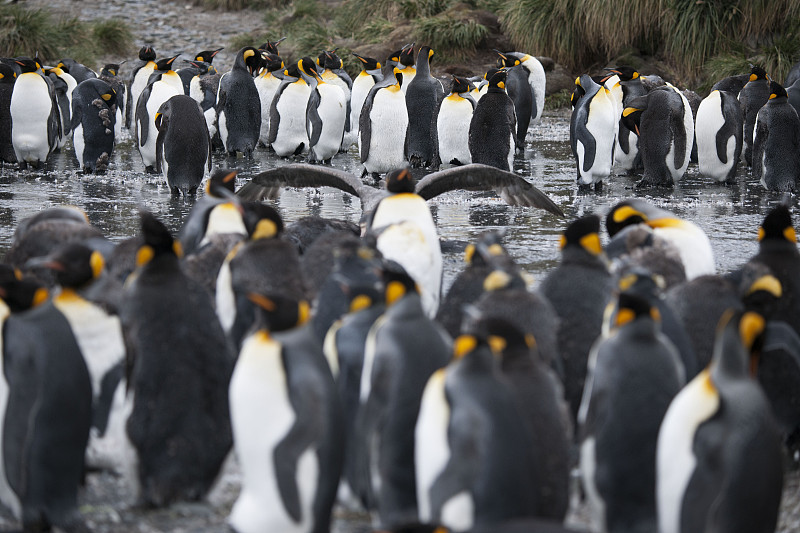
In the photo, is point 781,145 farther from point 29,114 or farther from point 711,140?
point 29,114

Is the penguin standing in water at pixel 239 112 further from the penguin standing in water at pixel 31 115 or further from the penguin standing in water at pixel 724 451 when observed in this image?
the penguin standing in water at pixel 724 451

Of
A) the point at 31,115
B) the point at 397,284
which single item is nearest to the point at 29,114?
the point at 31,115

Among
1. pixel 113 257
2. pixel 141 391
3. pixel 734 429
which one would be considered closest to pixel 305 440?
pixel 141 391

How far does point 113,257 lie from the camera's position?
170 inches

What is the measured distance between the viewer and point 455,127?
10.9 meters

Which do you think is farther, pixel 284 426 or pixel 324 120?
pixel 324 120

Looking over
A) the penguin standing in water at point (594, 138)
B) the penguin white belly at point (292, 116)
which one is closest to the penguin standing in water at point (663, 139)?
the penguin standing in water at point (594, 138)

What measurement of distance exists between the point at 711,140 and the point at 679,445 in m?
8.14

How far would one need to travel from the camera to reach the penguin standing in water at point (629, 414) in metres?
3.01

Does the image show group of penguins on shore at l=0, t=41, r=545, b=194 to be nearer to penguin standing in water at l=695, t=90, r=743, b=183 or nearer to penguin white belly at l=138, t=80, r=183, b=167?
penguin white belly at l=138, t=80, r=183, b=167

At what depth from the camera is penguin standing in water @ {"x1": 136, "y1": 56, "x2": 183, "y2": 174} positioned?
10445 mm

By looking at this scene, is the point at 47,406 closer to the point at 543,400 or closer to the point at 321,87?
the point at 543,400

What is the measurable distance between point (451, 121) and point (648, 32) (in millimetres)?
7043

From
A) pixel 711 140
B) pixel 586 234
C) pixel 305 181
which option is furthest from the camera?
pixel 711 140
